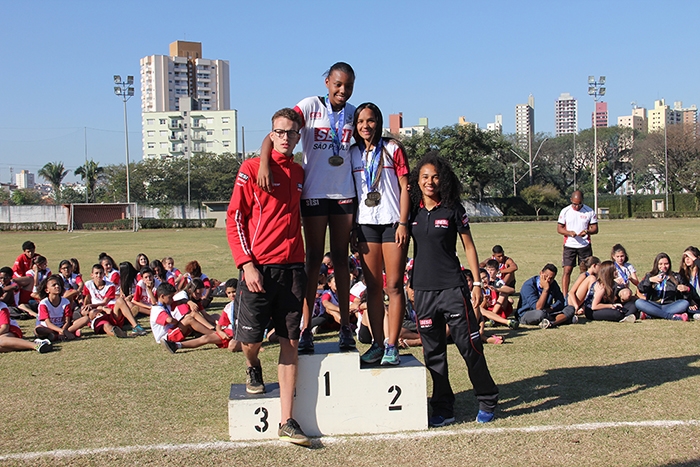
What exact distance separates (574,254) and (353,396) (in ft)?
29.4

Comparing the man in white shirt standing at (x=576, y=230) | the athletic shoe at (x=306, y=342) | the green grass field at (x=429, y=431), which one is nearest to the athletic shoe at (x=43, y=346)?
the green grass field at (x=429, y=431)

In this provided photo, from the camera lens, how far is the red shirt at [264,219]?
503 centimetres

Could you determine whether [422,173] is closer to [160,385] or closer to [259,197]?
[259,197]

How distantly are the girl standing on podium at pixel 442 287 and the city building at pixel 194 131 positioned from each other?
12353cm

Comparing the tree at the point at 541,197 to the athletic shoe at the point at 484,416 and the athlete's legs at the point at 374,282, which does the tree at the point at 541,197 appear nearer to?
the athlete's legs at the point at 374,282

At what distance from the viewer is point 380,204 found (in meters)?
5.45

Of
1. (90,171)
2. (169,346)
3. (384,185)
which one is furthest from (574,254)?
(90,171)

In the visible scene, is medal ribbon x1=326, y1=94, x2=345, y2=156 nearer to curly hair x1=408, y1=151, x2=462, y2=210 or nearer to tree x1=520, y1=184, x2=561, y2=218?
curly hair x1=408, y1=151, x2=462, y2=210

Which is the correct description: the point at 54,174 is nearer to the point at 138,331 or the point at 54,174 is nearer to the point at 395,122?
the point at 395,122

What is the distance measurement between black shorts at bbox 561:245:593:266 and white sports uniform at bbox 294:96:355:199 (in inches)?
342

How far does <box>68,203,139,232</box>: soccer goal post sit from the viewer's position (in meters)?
55.6

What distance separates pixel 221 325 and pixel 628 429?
540cm

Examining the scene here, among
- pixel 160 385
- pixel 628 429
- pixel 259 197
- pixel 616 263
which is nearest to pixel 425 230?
pixel 259 197

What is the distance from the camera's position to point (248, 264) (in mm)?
4949
